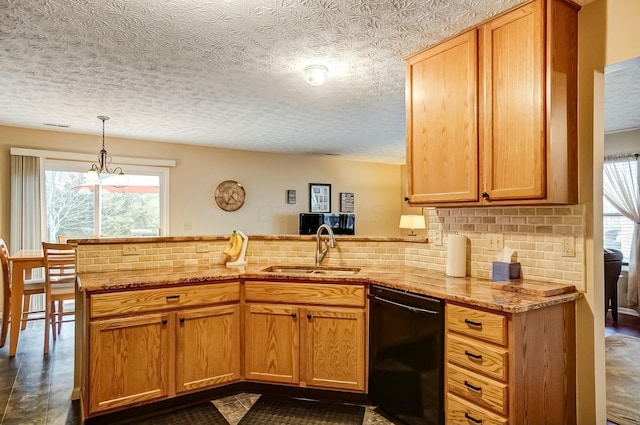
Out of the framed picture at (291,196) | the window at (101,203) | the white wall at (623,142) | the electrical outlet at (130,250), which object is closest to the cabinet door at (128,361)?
the electrical outlet at (130,250)

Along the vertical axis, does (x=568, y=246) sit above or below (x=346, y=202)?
below

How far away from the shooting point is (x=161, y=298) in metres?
2.41

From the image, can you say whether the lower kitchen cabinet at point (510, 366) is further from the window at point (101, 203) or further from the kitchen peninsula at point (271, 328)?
the window at point (101, 203)

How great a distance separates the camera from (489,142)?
217 cm

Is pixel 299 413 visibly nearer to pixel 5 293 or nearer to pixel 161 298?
pixel 161 298

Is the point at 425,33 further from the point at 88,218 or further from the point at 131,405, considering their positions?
the point at 88,218

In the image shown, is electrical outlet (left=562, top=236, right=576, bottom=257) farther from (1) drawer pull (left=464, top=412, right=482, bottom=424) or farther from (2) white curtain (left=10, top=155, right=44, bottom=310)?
(2) white curtain (left=10, top=155, right=44, bottom=310)

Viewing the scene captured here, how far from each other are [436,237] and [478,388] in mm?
1160

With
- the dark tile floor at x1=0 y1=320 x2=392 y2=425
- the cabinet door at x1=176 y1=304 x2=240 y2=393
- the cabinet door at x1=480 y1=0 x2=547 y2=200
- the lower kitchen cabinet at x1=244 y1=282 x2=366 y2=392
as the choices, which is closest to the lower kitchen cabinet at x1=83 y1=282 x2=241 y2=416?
the cabinet door at x1=176 y1=304 x2=240 y2=393

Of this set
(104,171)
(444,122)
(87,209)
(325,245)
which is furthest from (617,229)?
(87,209)

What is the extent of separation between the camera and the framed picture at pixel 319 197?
7.09 meters

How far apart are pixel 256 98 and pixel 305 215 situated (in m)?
3.33

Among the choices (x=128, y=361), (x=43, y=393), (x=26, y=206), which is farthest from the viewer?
(x=26, y=206)

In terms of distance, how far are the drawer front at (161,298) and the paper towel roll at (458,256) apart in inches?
55.5
